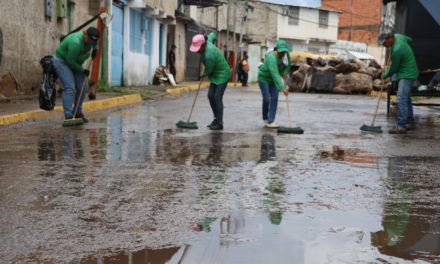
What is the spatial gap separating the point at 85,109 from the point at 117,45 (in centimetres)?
849

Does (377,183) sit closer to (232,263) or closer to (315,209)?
(315,209)

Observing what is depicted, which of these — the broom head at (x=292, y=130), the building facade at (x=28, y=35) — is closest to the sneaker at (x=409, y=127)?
the broom head at (x=292, y=130)

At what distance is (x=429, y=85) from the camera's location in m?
12.6

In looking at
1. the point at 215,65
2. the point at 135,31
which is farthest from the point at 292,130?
the point at 135,31

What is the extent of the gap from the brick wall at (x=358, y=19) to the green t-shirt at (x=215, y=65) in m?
53.7

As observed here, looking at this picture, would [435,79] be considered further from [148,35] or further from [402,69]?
[148,35]

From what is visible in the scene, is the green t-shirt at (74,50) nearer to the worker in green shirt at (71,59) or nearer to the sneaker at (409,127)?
the worker in green shirt at (71,59)

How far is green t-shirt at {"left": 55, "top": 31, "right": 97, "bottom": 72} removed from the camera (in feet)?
30.1

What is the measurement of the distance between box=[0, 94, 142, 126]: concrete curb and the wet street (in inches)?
43.9

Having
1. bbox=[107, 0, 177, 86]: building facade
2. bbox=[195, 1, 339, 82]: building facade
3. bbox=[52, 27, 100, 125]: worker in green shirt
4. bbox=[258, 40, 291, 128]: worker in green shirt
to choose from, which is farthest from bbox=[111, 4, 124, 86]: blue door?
bbox=[195, 1, 339, 82]: building facade

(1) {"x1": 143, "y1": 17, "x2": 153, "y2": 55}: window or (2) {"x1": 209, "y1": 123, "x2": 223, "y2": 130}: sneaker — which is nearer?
(2) {"x1": 209, "y1": 123, "x2": 223, "y2": 130}: sneaker

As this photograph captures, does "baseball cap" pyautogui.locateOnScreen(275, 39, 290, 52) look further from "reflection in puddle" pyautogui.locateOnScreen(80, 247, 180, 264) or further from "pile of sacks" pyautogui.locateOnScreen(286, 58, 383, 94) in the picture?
"pile of sacks" pyautogui.locateOnScreen(286, 58, 383, 94)

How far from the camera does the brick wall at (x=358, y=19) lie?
201ft

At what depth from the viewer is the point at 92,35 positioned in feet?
29.6
